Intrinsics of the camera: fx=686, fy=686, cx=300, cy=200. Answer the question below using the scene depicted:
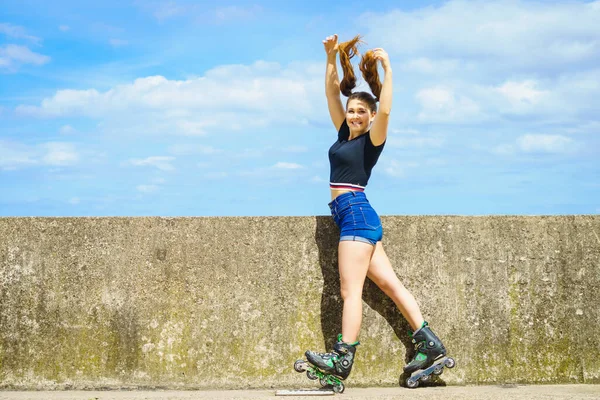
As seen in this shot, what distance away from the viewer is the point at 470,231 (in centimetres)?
Result: 580

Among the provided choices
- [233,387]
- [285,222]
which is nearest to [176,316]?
[233,387]

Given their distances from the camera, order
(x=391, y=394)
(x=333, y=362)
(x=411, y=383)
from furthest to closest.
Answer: (x=411, y=383) → (x=391, y=394) → (x=333, y=362)

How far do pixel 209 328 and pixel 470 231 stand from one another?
2.33 m

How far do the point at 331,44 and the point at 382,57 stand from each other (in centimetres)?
60

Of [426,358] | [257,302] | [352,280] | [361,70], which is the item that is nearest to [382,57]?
[361,70]

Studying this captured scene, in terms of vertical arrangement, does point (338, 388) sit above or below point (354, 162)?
below

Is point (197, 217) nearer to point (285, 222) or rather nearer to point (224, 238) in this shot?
point (224, 238)

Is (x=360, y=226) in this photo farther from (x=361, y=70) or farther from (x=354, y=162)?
(x=361, y=70)

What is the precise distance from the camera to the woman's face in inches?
211

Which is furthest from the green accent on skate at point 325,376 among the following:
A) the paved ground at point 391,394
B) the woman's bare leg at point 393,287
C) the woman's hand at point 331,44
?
the woman's hand at point 331,44

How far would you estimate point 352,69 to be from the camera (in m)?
5.59

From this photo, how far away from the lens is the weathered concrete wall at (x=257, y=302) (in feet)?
18.5

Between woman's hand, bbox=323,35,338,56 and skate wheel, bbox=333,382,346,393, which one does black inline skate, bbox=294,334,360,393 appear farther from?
→ woman's hand, bbox=323,35,338,56

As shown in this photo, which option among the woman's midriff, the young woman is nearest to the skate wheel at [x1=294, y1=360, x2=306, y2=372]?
the young woman
